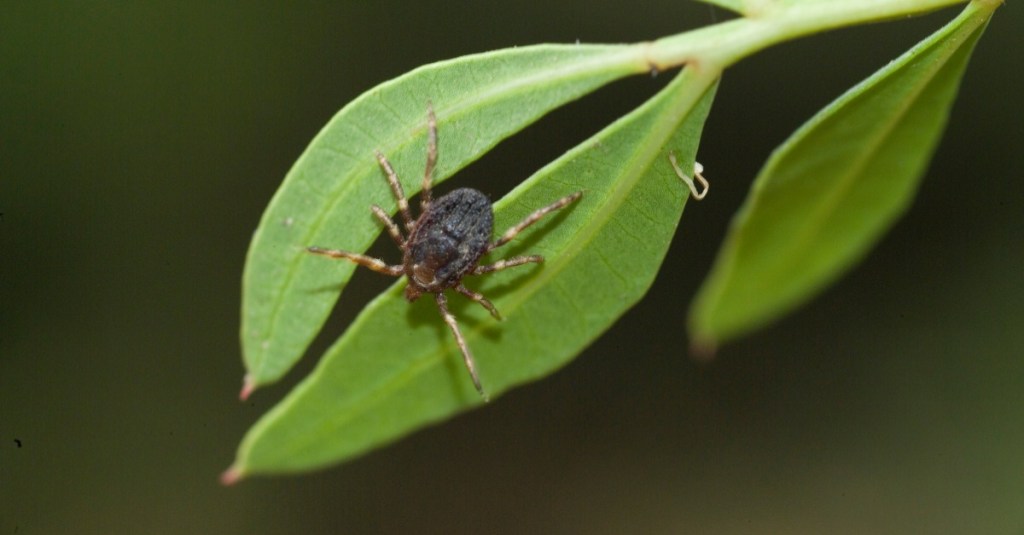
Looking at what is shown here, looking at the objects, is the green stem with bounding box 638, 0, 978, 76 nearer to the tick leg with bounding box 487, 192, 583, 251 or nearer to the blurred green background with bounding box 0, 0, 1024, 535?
the tick leg with bounding box 487, 192, 583, 251

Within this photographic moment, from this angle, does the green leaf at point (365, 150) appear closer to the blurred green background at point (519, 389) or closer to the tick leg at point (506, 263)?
the tick leg at point (506, 263)

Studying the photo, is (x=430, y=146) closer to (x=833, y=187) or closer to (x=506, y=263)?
(x=506, y=263)

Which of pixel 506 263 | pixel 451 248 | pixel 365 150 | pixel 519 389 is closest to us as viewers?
pixel 365 150

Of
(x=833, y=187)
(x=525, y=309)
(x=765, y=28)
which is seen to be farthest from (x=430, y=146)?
(x=833, y=187)

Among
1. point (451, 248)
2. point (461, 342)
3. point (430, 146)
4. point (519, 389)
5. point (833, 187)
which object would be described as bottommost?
point (519, 389)

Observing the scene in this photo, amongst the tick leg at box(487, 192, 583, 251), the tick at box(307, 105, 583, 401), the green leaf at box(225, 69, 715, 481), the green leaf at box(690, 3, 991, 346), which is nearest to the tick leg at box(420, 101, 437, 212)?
the green leaf at box(225, 69, 715, 481)

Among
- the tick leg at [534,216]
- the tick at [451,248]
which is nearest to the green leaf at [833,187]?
the tick leg at [534,216]
